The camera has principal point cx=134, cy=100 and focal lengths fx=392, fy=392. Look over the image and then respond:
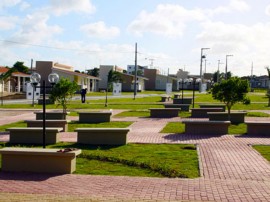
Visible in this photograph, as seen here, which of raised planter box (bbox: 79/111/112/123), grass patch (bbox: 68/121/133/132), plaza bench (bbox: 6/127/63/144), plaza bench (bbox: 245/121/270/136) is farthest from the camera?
raised planter box (bbox: 79/111/112/123)

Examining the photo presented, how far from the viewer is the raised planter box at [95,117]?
19.7 metres

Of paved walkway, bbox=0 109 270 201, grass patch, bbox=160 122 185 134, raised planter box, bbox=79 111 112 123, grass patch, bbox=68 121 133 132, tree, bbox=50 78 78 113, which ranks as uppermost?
tree, bbox=50 78 78 113

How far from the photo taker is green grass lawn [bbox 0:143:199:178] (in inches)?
350

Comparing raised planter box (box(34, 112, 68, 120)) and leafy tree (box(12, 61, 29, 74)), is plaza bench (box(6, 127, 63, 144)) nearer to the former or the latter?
raised planter box (box(34, 112, 68, 120))

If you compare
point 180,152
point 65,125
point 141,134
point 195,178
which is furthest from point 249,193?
point 65,125

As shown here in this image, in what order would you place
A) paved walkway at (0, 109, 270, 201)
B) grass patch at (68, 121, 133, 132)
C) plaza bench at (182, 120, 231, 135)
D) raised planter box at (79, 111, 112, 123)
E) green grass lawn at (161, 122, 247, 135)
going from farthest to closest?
raised planter box at (79, 111, 112, 123), grass patch at (68, 121, 133, 132), green grass lawn at (161, 122, 247, 135), plaza bench at (182, 120, 231, 135), paved walkway at (0, 109, 270, 201)

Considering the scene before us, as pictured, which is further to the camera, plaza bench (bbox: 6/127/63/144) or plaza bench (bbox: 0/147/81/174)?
plaza bench (bbox: 6/127/63/144)

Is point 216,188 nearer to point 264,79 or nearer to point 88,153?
point 88,153

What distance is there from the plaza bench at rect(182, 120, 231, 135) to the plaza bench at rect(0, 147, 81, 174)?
24.4 feet

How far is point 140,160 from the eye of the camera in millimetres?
10047

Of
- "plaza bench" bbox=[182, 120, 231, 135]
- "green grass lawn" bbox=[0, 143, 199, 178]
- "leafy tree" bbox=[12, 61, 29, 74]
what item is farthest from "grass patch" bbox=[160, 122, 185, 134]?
"leafy tree" bbox=[12, 61, 29, 74]

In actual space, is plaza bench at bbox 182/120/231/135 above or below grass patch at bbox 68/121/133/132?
above

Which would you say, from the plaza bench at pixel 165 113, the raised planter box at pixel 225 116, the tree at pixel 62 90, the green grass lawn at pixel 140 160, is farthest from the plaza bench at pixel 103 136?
the plaza bench at pixel 165 113

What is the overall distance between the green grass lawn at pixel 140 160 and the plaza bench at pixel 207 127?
3.10m
